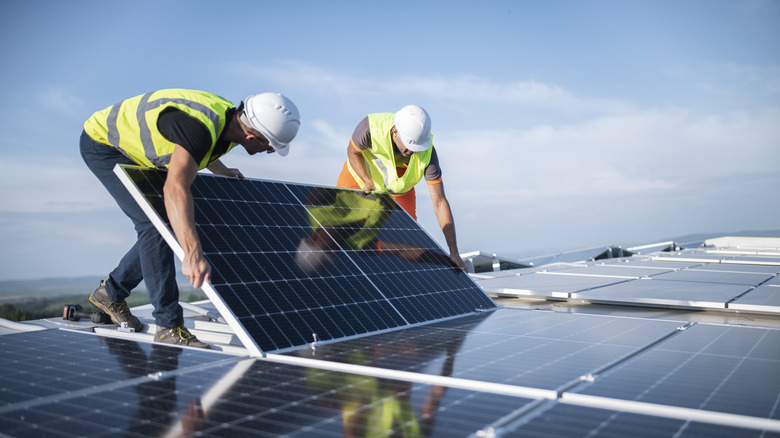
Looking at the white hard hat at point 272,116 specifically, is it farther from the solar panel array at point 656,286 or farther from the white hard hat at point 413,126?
the solar panel array at point 656,286

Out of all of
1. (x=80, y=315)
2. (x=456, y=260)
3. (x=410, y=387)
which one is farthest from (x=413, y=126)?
(x=410, y=387)

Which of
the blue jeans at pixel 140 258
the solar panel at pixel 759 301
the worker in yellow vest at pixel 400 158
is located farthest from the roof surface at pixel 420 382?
the worker in yellow vest at pixel 400 158

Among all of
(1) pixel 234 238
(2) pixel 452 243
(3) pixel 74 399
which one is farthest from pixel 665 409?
(2) pixel 452 243

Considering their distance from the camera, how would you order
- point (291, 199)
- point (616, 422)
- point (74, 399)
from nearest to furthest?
point (616, 422) → point (74, 399) → point (291, 199)

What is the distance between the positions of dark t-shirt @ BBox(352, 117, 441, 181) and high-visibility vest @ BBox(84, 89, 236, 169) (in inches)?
93.2

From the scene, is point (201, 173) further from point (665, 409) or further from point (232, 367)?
point (665, 409)

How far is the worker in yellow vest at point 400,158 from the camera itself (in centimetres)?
683

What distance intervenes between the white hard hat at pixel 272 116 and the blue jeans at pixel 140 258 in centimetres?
108

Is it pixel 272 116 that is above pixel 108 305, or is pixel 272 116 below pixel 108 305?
above

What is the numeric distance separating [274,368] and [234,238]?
59.8 inches

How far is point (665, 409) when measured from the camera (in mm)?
2789

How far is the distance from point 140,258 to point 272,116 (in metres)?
1.48

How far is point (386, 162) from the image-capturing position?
7.32 meters

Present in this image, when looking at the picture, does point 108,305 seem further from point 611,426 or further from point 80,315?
point 611,426
